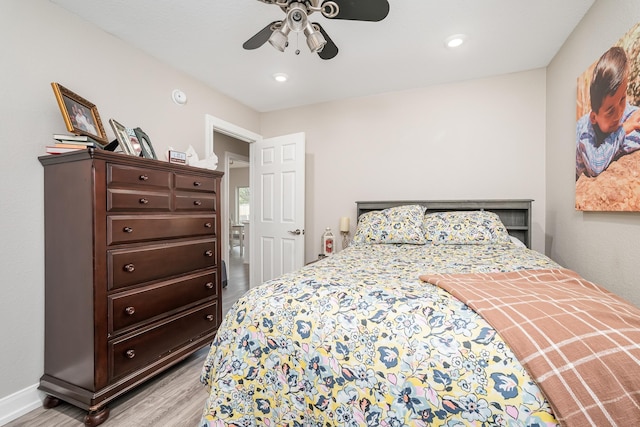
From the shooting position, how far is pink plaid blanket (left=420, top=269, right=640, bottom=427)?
629mm

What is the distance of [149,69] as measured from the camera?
244 centimetres

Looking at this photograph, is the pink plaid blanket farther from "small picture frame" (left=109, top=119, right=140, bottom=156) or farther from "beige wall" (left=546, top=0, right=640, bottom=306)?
"small picture frame" (left=109, top=119, right=140, bottom=156)

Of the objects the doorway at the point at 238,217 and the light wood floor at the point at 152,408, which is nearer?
the light wood floor at the point at 152,408

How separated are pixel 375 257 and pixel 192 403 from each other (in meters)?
1.42

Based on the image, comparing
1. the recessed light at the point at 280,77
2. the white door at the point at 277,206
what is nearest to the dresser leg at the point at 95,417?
the white door at the point at 277,206

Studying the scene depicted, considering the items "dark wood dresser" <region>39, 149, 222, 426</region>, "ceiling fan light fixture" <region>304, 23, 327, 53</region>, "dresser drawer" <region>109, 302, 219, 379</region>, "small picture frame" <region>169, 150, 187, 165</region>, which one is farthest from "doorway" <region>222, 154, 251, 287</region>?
"ceiling fan light fixture" <region>304, 23, 327, 53</region>

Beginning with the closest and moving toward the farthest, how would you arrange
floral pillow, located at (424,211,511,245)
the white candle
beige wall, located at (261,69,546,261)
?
floral pillow, located at (424,211,511,245), beige wall, located at (261,69,546,261), the white candle

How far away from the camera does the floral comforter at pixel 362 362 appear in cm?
74

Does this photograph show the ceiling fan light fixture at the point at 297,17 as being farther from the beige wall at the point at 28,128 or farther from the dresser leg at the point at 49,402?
the dresser leg at the point at 49,402

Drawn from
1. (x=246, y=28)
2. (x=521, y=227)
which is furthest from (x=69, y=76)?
(x=521, y=227)

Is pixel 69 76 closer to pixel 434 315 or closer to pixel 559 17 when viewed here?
pixel 434 315

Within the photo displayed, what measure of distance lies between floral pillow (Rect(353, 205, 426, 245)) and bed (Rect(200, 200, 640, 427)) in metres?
1.22

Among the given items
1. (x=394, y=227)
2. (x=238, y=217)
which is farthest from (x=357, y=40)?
(x=238, y=217)

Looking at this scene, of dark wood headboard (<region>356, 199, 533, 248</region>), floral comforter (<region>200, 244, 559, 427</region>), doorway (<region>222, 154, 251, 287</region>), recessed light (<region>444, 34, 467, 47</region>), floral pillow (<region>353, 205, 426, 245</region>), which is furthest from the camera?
doorway (<region>222, 154, 251, 287</region>)
